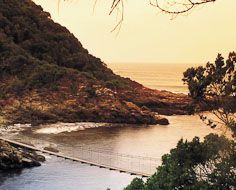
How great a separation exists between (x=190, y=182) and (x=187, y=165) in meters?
0.37

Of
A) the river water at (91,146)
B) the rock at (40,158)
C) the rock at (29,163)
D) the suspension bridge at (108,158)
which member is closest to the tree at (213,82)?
the river water at (91,146)

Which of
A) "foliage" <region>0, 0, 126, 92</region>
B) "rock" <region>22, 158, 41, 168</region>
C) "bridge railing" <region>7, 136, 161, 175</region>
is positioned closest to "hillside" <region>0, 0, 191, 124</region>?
"foliage" <region>0, 0, 126, 92</region>

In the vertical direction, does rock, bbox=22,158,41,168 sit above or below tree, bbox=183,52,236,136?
below

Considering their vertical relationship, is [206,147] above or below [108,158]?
above

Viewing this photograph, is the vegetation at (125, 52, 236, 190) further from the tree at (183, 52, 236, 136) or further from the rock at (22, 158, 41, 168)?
the rock at (22, 158, 41, 168)

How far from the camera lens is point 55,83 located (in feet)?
210

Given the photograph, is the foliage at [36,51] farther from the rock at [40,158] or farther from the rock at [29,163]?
the rock at [29,163]

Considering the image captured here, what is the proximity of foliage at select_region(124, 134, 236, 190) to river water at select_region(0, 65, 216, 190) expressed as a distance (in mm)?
16640

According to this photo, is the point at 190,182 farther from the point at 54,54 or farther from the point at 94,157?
the point at 54,54

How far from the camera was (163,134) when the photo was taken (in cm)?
5116

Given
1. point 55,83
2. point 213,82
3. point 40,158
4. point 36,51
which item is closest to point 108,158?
point 40,158

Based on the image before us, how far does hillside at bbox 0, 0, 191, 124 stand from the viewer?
5931cm

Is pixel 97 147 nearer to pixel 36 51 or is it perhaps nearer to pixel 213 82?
pixel 213 82

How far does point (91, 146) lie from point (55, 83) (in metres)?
23.1
